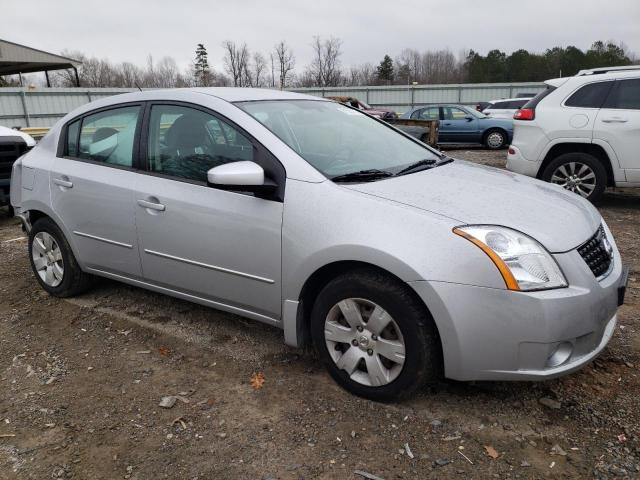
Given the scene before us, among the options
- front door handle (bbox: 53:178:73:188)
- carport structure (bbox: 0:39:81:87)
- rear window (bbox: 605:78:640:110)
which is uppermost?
carport structure (bbox: 0:39:81:87)

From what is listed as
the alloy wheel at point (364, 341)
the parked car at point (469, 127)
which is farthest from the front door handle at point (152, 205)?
the parked car at point (469, 127)

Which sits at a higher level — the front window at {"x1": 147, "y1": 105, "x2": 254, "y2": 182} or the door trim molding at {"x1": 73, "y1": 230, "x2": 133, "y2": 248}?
the front window at {"x1": 147, "y1": 105, "x2": 254, "y2": 182}

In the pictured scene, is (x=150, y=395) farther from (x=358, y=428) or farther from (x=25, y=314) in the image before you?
(x=25, y=314)

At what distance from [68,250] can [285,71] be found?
7318 centimetres

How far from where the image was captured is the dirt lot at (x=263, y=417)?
90.9 inches

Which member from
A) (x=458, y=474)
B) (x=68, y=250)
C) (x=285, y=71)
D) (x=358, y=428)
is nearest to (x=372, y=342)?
(x=358, y=428)

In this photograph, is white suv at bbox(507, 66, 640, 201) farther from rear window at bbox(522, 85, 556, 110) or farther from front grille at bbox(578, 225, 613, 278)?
front grille at bbox(578, 225, 613, 278)

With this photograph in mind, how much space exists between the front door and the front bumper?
95cm

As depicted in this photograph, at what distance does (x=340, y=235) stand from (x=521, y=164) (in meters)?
5.43

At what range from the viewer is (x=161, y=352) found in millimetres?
3391

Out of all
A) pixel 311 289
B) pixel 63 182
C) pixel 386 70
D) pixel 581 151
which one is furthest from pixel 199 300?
pixel 386 70

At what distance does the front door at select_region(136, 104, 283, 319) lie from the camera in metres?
2.90

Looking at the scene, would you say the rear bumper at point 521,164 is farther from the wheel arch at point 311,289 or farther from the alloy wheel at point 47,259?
the alloy wheel at point 47,259

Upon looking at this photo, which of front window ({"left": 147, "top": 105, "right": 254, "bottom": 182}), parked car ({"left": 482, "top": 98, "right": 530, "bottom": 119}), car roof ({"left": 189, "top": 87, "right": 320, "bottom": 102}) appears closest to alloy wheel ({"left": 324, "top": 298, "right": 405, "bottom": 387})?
front window ({"left": 147, "top": 105, "right": 254, "bottom": 182})
